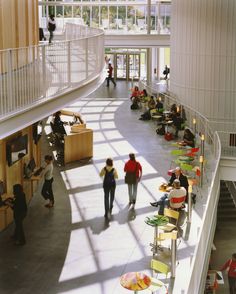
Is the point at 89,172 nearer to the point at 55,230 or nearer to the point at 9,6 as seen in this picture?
the point at 55,230

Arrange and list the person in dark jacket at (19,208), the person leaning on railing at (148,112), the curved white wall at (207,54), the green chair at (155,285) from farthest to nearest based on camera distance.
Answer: the person leaning on railing at (148,112) → the curved white wall at (207,54) → the person in dark jacket at (19,208) → the green chair at (155,285)

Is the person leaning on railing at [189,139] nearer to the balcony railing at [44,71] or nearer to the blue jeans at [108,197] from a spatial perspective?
the balcony railing at [44,71]

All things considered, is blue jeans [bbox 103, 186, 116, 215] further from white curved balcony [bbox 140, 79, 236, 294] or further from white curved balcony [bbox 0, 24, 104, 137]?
white curved balcony [bbox 0, 24, 104, 137]

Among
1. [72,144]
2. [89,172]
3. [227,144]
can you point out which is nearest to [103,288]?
[89,172]

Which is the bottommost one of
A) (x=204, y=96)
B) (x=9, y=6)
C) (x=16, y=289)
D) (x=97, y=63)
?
(x=16, y=289)

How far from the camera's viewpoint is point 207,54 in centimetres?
3028

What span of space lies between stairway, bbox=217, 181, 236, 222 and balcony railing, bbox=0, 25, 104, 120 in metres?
11.0

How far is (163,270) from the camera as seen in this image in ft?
42.2

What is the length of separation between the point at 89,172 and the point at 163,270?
9.56m

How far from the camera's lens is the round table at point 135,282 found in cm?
1156

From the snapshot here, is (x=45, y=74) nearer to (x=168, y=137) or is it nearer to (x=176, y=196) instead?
(x=176, y=196)

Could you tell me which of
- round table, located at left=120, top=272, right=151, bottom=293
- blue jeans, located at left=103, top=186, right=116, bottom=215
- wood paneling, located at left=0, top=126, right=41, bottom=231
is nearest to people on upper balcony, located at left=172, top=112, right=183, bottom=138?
wood paneling, located at left=0, top=126, right=41, bottom=231

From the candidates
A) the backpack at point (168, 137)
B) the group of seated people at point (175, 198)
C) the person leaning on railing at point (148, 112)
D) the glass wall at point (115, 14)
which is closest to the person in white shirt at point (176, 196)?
the group of seated people at point (175, 198)

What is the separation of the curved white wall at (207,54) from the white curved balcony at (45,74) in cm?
989
